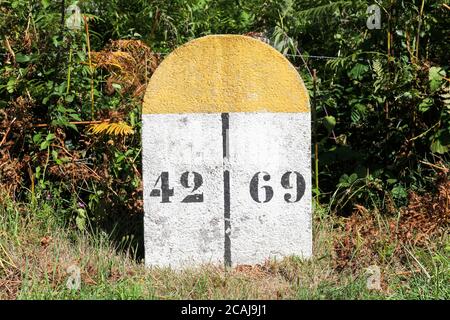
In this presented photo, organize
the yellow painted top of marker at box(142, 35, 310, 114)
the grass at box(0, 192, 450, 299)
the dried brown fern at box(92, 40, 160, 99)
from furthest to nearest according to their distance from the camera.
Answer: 1. the dried brown fern at box(92, 40, 160, 99)
2. the yellow painted top of marker at box(142, 35, 310, 114)
3. the grass at box(0, 192, 450, 299)

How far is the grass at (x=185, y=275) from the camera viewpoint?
13.7ft

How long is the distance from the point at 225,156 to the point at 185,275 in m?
0.76

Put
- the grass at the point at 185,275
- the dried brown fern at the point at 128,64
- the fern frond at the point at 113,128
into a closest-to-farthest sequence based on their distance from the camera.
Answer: the grass at the point at 185,275 → the fern frond at the point at 113,128 → the dried brown fern at the point at 128,64

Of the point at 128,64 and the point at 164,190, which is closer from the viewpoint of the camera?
the point at 164,190

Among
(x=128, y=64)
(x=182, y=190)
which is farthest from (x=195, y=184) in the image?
(x=128, y=64)

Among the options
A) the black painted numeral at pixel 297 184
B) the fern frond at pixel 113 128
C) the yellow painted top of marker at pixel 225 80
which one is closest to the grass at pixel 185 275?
the black painted numeral at pixel 297 184

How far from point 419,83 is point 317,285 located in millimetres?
1818

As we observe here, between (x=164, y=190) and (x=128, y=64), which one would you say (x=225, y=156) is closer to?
(x=164, y=190)

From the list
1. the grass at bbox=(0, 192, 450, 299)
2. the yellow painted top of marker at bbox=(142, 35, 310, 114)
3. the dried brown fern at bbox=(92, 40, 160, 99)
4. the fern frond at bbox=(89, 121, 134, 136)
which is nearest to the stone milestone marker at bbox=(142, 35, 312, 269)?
the yellow painted top of marker at bbox=(142, 35, 310, 114)

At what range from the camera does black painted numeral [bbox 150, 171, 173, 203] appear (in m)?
4.59

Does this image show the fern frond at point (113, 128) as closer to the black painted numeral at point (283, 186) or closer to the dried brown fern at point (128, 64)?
the dried brown fern at point (128, 64)

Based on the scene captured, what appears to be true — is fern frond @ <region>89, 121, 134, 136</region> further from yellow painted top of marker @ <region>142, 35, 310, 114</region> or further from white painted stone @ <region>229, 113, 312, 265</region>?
white painted stone @ <region>229, 113, 312, 265</region>

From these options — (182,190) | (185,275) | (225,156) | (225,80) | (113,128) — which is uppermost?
(225,80)

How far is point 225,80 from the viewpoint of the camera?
4.56 m
